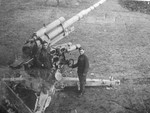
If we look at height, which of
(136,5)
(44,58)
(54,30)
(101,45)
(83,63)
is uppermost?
(54,30)

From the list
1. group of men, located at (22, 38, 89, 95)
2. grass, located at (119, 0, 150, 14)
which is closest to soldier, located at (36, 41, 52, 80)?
group of men, located at (22, 38, 89, 95)

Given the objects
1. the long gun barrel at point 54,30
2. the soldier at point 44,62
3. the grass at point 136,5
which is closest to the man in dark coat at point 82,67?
the soldier at point 44,62

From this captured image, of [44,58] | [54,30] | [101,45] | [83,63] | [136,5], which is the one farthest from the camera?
[136,5]

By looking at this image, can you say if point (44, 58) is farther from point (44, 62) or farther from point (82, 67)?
point (82, 67)

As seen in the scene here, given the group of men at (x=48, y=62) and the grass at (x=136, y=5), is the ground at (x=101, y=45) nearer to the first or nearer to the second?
the grass at (x=136, y=5)

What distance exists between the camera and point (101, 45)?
9680 mm

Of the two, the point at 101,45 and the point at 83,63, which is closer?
the point at 83,63

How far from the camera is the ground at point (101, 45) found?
21.3ft

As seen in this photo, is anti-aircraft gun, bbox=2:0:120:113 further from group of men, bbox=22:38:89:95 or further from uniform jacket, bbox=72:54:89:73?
uniform jacket, bbox=72:54:89:73

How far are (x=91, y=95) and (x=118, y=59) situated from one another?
2446 millimetres

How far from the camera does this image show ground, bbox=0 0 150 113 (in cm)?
649

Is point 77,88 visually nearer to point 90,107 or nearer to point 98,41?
point 90,107

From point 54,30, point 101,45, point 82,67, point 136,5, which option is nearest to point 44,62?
point 82,67

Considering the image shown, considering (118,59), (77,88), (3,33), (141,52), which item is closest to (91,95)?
(77,88)
